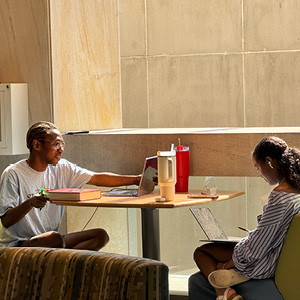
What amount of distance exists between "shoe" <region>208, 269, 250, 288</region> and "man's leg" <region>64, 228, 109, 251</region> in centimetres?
94

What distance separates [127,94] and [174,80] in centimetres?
58

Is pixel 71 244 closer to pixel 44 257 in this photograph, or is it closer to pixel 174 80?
pixel 44 257

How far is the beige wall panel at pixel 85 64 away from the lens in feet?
16.0

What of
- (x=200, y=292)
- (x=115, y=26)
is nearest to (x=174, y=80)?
(x=115, y=26)

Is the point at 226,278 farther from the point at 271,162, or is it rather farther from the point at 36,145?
the point at 36,145

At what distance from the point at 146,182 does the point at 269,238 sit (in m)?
0.95

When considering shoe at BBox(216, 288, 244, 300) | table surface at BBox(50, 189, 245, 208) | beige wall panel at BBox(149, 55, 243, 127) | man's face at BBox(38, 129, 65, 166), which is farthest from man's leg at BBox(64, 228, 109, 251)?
beige wall panel at BBox(149, 55, 243, 127)

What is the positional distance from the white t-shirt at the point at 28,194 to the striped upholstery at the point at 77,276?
202cm

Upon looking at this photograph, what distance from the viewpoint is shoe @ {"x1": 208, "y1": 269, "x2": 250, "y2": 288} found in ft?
11.2

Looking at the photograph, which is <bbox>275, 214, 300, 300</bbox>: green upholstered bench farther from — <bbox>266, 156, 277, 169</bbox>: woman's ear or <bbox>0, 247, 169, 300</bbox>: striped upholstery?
<bbox>0, 247, 169, 300</bbox>: striped upholstery

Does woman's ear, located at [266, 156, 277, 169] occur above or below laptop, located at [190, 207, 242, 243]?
above

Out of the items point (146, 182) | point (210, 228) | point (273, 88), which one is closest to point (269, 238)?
point (210, 228)

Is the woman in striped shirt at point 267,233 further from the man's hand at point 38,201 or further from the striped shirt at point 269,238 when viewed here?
the man's hand at point 38,201

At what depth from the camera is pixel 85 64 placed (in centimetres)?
523
